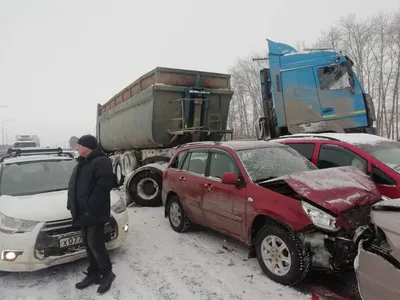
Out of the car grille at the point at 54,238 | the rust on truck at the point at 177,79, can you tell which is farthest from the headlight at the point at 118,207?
the rust on truck at the point at 177,79

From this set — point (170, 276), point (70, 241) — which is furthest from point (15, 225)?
point (170, 276)

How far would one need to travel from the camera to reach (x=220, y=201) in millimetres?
4211

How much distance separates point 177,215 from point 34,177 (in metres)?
2.46

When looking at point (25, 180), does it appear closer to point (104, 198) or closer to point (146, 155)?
point (104, 198)

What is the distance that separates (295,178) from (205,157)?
1.77 meters

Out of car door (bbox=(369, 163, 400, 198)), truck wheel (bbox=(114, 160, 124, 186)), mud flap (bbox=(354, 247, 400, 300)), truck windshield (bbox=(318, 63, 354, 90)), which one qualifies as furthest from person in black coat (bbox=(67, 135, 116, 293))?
truck wheel (bbox=(114, 160, 124, 186))

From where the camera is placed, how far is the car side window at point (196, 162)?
4.87m

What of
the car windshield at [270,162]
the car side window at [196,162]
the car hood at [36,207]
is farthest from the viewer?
the car side window at [196,162]

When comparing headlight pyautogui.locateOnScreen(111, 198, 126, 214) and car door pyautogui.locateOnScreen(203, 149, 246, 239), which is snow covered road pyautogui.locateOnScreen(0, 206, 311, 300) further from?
headlight pyautogui.locateOnScreen(111, 198, 126, 214)

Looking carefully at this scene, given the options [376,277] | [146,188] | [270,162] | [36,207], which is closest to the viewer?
[376,277]

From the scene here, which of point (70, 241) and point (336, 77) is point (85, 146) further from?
point (336, 77)

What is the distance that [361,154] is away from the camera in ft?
14.8

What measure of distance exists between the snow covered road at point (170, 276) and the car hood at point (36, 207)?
800 mm

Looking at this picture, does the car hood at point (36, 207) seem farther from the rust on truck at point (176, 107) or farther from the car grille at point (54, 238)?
the rust on truck at point (176, 107)
